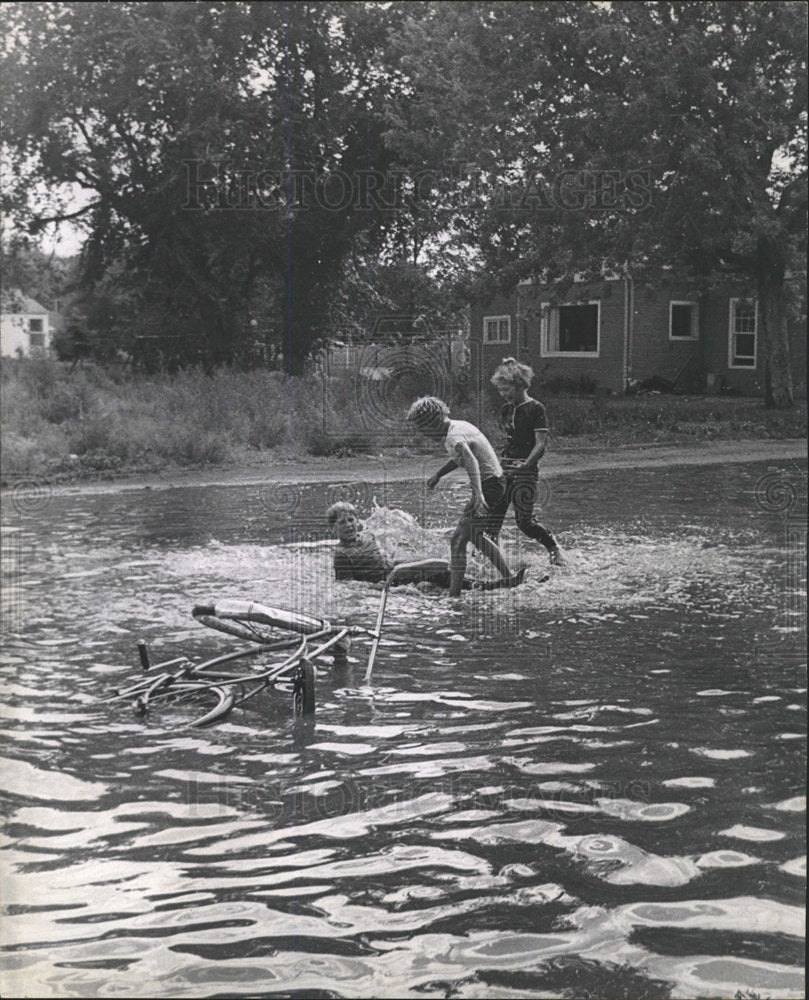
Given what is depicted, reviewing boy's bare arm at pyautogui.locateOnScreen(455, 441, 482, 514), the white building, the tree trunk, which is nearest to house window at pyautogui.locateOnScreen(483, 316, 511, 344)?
boy's bare arm at pyautogui.locateOnScreen(455, 441, 482, 514)

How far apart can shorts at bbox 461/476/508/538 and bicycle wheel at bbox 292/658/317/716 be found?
1186mm

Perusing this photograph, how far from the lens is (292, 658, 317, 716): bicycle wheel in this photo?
4090 millimetres

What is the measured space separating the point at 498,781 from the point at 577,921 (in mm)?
912

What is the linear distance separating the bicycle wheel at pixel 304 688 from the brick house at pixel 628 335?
130 cm

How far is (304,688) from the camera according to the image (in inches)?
161

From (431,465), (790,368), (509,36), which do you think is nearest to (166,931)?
(790,368)

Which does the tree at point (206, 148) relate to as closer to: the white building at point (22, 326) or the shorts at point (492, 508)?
the white building at point (22, 326)

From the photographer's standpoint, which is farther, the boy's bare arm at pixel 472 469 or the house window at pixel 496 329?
the boy's bare arm at pixel 472 469

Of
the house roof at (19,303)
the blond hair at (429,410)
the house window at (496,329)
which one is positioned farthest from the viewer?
the house roof at (19,303)

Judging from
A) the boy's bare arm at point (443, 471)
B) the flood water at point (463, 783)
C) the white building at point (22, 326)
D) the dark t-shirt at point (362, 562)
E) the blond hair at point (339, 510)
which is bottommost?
the flood water at point (463, 783)

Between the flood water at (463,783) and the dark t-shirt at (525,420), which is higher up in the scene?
the dark t-shirt at (525,420)

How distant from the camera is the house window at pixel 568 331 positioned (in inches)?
147

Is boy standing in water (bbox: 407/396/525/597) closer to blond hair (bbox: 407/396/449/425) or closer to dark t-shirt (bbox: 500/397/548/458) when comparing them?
blond hair (bbox: 407/396/449/425)

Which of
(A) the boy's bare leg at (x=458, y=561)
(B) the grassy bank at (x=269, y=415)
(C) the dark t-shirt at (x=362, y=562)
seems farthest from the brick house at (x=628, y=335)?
(C) the dark t-shirt at (x=362, y=562)
